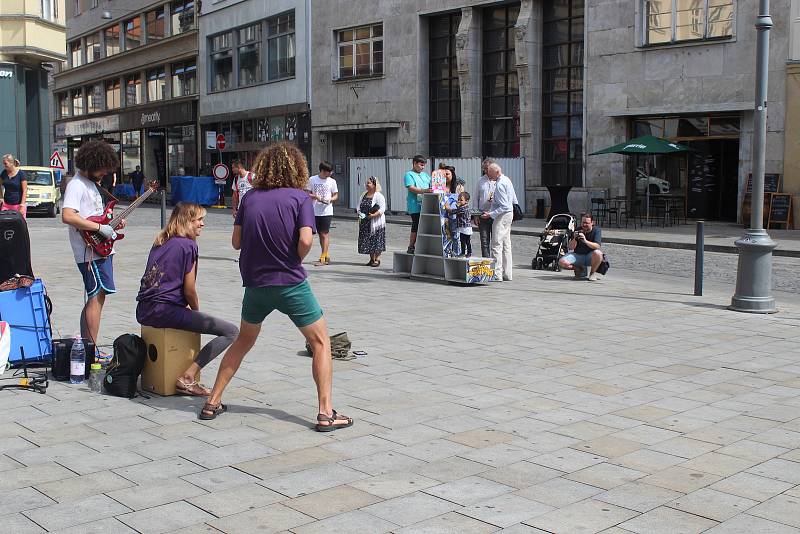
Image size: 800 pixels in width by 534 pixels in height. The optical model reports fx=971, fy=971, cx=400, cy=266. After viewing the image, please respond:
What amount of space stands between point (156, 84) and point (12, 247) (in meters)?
46.9

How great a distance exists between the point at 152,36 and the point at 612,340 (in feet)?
156

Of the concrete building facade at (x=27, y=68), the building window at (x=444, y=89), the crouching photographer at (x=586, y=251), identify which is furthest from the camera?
the building window at (x=444, y=89)

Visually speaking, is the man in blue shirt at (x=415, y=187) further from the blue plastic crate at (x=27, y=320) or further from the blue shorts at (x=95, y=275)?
the blue plastic crate at (x=27, y=320)

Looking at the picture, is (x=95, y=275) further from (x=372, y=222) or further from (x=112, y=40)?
(x=112, y=40)

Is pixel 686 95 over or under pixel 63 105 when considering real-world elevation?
under

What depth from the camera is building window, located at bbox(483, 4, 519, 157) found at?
3192 cm

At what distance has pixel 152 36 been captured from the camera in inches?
2063

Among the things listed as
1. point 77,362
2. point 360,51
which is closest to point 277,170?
point 77,362

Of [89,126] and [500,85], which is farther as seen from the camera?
[89,126]

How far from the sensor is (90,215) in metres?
7.57

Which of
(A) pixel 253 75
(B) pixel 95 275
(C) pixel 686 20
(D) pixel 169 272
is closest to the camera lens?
(D) pixel 169 272

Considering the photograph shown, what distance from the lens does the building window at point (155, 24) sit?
169 ft

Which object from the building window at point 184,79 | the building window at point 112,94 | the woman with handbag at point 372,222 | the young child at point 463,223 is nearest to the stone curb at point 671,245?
the young child at point 463,223

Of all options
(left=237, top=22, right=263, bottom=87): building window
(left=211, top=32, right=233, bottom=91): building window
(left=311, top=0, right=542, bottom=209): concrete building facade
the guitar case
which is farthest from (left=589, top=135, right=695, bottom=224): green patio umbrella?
(left=211, top=32, right=233, bottom=91): building window
